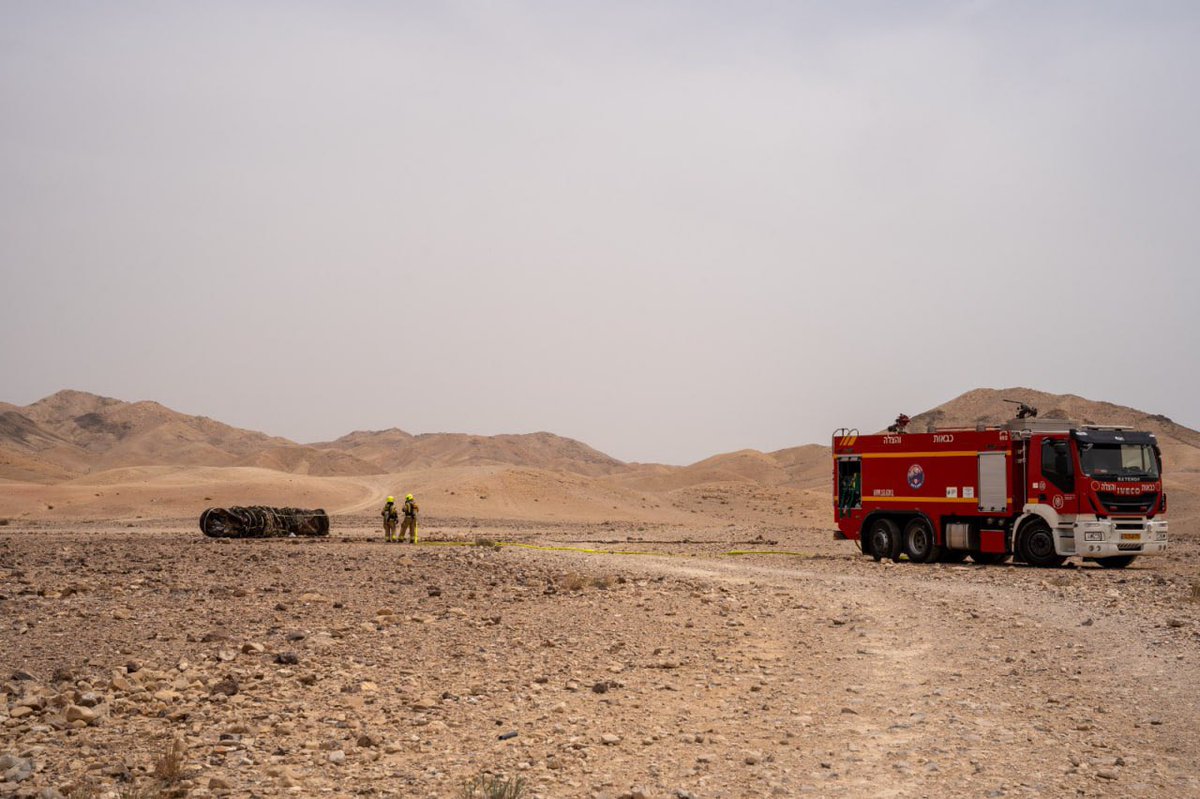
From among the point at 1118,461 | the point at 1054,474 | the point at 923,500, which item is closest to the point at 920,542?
the point at 923,500

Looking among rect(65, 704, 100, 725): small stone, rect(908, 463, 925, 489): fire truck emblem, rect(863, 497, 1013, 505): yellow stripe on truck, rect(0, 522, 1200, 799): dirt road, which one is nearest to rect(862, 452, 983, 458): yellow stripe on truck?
rect(908, 463, 925, 489): fire truck emblem

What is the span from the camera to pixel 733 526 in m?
60.5

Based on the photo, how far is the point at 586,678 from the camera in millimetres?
12914

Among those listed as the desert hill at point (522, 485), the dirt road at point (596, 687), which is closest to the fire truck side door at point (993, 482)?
the dirt road at point (596, 687)

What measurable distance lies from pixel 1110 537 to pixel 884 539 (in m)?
6.54

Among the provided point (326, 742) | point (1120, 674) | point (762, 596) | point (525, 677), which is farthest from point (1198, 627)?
point (326, 742)

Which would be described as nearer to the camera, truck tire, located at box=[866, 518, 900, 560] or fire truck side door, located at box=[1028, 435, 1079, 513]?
fire truck side door, located at box=[1028, 435, 1079, 513]

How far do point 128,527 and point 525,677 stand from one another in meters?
42.3

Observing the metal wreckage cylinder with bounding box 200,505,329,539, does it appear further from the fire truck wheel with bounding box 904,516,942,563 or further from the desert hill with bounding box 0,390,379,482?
the desert hill with bounding box 0,390,379,482

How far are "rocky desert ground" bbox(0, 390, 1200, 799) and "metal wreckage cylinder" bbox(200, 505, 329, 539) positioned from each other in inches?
397

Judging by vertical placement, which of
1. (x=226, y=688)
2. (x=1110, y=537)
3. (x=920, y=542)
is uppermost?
(x=1110, y=537)

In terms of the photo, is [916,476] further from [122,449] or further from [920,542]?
[122,449]

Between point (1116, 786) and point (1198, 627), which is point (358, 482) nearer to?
point (1198, 627)

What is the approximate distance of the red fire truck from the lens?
27062mm
